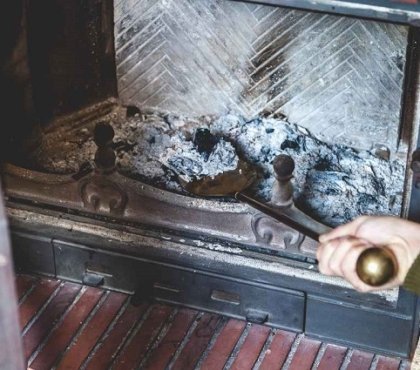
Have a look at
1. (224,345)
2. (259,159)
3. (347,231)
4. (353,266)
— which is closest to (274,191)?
(259,159)

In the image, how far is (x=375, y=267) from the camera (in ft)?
3.97

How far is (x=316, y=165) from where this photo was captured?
211cm

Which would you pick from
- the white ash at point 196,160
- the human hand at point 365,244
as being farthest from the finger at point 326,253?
the white ash at point 196,160

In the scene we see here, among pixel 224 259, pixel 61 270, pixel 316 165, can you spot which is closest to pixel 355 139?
pixel 316 165

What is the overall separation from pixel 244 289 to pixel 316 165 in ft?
1.02

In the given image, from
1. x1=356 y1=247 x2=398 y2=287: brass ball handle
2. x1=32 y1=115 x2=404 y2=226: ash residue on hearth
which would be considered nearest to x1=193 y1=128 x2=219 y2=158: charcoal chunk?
x1=32 y1=115 x2=404 y2=226: ash residue on hearth

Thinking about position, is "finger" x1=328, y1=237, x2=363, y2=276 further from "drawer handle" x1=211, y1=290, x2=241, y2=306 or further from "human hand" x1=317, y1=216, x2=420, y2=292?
"drawer handle" x1=211, y1=290, x2=241, y2=306

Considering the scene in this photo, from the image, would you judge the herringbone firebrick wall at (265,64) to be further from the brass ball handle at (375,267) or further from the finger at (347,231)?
the brass ball handle at (375,267)

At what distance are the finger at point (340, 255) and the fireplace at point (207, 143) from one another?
1.87 feet

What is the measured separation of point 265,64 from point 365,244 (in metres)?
0.88

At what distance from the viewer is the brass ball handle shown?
1212mm

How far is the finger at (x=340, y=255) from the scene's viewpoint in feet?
4.33

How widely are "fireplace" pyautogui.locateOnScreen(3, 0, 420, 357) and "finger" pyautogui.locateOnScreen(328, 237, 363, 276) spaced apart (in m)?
0.57

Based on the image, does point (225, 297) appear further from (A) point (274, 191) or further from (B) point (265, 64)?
(B) point (265, 64)
